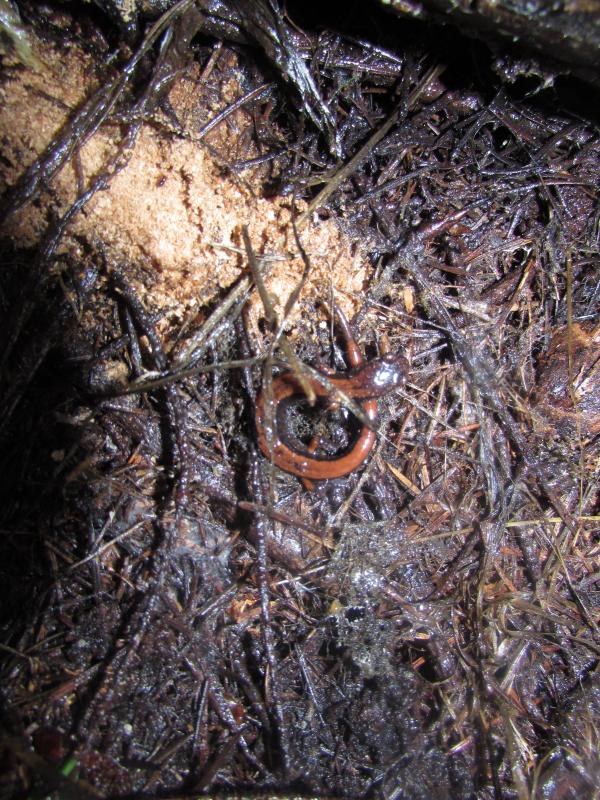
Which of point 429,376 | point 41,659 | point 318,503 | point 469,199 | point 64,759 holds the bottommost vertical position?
point 64,759

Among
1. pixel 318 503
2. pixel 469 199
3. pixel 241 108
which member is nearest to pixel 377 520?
pixel 318 503

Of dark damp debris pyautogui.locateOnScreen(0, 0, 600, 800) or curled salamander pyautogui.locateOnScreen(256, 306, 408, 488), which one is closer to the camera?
dark damp debris pyautogui.locateOnScreen(0, 0, 600, 800)

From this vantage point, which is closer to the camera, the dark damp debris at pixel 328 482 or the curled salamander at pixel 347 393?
the dark damp debris at pixel 328 482

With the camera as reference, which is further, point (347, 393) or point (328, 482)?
point (328, 482)

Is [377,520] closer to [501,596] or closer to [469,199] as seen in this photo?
[501,596]

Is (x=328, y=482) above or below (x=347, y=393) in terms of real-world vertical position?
below
